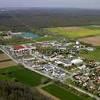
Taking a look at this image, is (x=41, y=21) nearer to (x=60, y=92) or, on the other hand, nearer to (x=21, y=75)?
(x=21, y=75)

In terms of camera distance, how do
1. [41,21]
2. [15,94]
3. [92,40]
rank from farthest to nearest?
[41,21], [92,40], [15,94]

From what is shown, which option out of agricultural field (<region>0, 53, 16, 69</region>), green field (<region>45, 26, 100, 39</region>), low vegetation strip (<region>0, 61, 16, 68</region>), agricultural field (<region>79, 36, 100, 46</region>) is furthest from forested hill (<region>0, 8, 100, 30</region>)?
low vegetation strip (<region>0, 61, 16, 68</region>)

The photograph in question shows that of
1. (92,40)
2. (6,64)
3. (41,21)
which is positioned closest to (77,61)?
(6,64)

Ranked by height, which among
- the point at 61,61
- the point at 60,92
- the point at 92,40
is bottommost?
the point at 92,40

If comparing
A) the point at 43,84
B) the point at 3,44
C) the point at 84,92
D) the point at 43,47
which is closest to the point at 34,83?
the point at 43,84

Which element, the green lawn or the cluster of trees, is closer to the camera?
the cluster of trees

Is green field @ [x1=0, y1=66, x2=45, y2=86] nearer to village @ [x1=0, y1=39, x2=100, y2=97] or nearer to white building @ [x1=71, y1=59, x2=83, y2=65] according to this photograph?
village @ [x1=0, y1=39, x2=100, y2=97]
